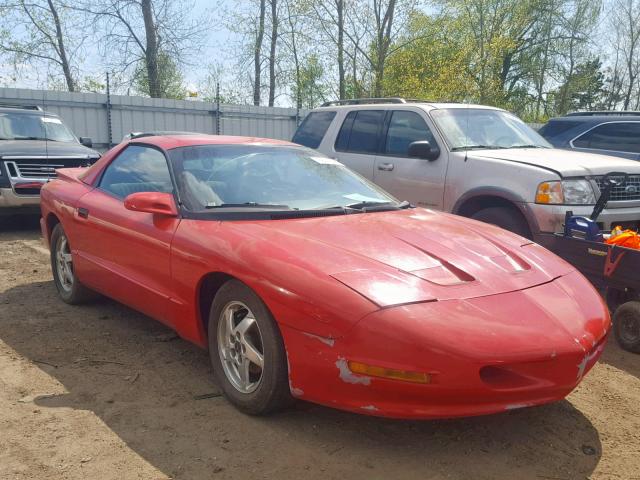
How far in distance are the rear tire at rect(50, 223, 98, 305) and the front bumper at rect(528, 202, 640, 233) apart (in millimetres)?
3849

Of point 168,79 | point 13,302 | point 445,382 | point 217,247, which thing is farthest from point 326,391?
point 168,79

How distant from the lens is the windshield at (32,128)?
9.29 metres

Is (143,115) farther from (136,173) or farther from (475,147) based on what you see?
(136,173)

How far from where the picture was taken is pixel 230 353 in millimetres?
3121

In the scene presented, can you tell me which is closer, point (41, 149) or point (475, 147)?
point (475, 147)

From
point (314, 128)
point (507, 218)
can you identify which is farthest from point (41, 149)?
point (507, 218)

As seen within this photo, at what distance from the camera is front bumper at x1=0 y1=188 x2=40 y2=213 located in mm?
8094

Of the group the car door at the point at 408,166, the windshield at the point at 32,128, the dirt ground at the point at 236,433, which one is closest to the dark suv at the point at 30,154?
the windshield at the point at 32,128

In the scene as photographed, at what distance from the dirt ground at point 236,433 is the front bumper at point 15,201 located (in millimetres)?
4988

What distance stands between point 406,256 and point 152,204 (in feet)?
5.13

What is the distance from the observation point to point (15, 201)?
8.16 metres

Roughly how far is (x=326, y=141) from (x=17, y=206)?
448 cm

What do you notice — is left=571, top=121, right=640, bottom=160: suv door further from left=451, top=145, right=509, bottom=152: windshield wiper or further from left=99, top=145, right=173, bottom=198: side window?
left=99, top=145, right=173, bottom=198: side window

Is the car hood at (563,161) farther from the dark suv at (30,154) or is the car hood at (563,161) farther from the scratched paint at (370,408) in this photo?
the dark suv at (30,154)
